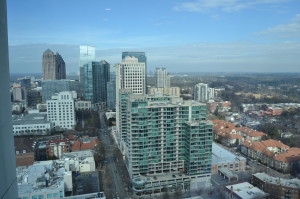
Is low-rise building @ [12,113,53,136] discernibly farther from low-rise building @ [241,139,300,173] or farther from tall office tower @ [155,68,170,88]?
low-rise building @ [241,139,300,173]

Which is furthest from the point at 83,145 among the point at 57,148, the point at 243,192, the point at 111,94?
the point at 111,94

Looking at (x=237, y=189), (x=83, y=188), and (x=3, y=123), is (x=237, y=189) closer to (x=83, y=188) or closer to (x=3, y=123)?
(x=83, y=188)

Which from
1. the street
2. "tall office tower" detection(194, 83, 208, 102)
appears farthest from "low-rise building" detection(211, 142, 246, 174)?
"tall office tower" detection(194, 83, 208, 102)

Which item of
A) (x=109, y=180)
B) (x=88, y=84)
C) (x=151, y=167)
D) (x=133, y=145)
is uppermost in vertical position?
(x=88, y=84)

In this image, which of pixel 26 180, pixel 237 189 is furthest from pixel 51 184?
pixel 237 189

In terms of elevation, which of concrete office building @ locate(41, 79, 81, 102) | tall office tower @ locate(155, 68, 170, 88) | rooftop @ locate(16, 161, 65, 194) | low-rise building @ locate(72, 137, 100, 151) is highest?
tall office tower @ locate(155, 68, 170, 88)

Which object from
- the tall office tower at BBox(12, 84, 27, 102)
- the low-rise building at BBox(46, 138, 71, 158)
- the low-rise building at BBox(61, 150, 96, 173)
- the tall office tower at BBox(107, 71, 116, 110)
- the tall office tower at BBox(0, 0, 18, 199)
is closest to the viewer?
the tall office tower at BBox(0, 0, 18, 199)

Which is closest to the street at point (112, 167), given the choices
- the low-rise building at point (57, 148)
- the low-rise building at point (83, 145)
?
the low-rise building at point (83, 145)
